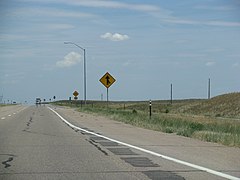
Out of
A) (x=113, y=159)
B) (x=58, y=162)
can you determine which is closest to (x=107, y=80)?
(x=113, y=159)

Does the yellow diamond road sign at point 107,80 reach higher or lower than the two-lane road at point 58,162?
higher

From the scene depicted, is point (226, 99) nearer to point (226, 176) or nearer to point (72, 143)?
point (72, 143)

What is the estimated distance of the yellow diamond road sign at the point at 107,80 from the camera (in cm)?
4894

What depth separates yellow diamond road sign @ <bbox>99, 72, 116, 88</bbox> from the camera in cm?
4894

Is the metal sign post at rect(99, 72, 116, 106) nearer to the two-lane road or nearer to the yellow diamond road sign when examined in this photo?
the yellow diamond road sign

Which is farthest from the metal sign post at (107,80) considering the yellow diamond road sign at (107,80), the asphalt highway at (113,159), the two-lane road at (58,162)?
the two-lane road at (58,162)

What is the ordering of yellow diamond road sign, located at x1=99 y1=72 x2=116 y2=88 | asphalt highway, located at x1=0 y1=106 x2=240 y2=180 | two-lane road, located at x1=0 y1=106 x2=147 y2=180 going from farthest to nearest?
yellow diamond road sign, located at x1=99 y1=72 x2=116 y2=88 → asphalt highway, located at x1=0 y1=106 x2=240 y2=180 → two-lane road, located at x1=0 y1=106 x2=147 y2=180

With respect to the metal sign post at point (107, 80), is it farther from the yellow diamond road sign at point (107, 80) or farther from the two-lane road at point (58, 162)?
the two-lane road at point (58, 162)

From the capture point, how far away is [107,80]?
49.1 metres

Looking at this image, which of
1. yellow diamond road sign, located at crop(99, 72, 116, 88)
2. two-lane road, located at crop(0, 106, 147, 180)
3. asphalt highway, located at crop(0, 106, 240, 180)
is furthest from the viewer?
yellow diamond road sign, located at crop(99, 72, 116, 88)

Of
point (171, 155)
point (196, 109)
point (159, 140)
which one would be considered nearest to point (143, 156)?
point (171, 155)

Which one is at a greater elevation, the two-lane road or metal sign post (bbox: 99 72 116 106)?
metal sign post (bbox: 99 72 116 106)

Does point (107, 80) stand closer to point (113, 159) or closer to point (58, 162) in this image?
point (113, 159)

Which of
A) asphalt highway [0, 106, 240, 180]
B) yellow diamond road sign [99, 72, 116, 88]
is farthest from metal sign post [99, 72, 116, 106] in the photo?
asphalt highway [0, 106, 240, 180]
